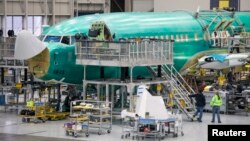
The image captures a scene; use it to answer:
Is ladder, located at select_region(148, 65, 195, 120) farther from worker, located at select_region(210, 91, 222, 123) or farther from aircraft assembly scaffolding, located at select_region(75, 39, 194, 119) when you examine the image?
worker, located at select_region(210, 91, 222, 123)

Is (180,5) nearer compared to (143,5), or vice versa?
(180,5)

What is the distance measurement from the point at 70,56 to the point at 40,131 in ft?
15.8

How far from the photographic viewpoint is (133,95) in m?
31.4

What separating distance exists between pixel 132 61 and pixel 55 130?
443 centimetres

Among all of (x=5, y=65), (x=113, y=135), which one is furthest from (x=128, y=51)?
(x=5, y=65)

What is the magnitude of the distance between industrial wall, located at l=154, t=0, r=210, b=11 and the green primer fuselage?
13.9 metres

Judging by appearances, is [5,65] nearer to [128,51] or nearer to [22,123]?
[22,123]

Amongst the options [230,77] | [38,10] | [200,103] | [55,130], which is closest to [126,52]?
[200,103]

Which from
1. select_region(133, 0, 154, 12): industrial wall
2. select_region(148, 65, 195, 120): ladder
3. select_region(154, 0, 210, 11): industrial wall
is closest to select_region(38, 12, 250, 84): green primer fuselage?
select_region(148, 65, 195, 120): ladder

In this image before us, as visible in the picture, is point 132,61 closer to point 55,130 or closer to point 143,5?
point 55,130

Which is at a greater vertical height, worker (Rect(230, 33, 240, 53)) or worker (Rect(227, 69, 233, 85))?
worker (Rect(230, 33, 240, 53))

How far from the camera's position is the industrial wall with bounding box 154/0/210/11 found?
2219 inches

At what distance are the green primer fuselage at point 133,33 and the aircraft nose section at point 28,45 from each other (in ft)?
2.60

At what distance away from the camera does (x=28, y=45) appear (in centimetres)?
3284
